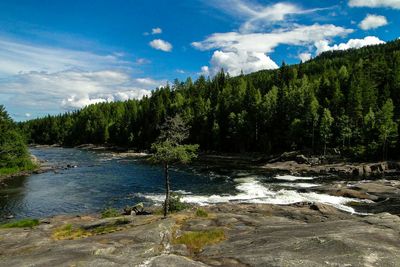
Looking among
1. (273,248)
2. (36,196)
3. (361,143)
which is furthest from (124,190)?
(361,143)

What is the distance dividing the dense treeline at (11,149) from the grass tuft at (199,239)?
82312mm

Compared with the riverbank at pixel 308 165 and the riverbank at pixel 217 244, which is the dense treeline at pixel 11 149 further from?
the riverbank at pixel 217 244

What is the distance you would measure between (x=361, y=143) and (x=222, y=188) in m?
60.9

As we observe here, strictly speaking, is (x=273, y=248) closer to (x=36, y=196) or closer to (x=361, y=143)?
(x=36, y=196)

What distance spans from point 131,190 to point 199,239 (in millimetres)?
49385

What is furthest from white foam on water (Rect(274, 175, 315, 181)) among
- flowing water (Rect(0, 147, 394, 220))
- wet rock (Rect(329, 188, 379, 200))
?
wet rock (Rect(329, 188, 379, 200))

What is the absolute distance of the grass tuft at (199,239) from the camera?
28.0 metres

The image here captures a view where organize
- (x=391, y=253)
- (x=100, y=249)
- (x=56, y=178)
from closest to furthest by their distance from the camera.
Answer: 1. (x=391, y=253)
2. (x=100, y=249)
3. (x=56, y=178)

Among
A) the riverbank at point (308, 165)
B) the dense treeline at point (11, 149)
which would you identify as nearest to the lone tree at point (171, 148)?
the riverbank at point (308, 165)

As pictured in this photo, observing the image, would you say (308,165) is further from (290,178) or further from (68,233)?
(68,233)

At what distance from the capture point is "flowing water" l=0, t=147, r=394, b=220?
207 feet

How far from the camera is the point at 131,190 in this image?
76.9 meters

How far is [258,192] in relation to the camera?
71000 millimetres

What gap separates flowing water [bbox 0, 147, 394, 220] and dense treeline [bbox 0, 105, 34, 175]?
10.3 meters
